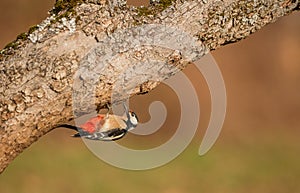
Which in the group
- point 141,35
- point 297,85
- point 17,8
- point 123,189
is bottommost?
point 141,35

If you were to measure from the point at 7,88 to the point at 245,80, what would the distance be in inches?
306

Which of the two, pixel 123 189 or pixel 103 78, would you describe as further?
pixel 123 189

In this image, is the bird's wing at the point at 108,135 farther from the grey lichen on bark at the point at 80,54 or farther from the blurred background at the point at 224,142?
the blurred background at the point at 224,142

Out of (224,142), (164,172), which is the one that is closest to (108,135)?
(164,172)

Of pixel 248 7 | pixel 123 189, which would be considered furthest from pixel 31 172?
pixel 248 7

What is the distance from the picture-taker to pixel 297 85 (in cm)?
970

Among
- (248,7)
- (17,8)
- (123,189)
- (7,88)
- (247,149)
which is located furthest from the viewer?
(247,149)

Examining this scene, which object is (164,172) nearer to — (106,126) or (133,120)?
(133,120)

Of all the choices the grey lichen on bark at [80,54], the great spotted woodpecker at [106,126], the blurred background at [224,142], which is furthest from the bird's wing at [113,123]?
the blurred background at [224,142]

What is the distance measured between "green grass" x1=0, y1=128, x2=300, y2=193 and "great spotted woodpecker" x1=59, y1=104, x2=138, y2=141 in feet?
15.5

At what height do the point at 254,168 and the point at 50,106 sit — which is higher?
the point at 254,168

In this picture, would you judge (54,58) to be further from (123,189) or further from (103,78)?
(123,189)

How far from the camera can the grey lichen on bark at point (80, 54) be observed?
176cm

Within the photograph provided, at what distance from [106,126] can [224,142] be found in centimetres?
721
